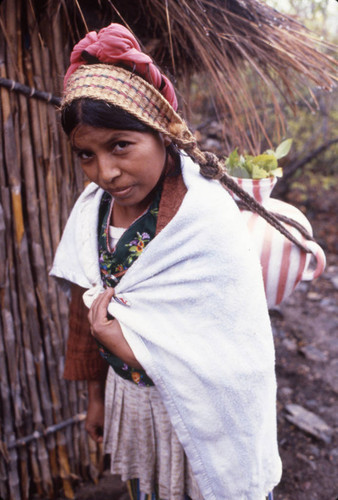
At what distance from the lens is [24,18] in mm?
1714

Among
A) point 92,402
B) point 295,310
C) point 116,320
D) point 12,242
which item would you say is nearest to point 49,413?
point 92,402

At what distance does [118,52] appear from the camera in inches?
41.4

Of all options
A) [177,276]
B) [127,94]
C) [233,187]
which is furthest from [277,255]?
[127,94]

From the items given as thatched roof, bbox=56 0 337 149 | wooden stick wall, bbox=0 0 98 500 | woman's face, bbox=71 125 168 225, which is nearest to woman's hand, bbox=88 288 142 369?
woman's face, bbox=71 125 168 225

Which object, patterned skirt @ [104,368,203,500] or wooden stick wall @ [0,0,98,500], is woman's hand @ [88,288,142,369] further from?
wooden stick wall @ [0,0,98,500]

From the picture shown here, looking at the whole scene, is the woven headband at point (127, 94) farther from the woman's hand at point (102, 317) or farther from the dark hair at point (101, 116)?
the woman's hand at point (102, 317)

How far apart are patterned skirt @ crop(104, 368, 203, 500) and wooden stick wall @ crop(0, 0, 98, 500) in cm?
72

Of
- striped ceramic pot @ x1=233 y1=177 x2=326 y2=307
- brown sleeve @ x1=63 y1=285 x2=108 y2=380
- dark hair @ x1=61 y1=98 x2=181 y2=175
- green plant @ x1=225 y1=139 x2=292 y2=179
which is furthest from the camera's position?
brown sleeve @ x1=63 y1=285 x2=108 y2=380

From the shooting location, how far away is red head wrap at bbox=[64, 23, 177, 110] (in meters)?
1.04

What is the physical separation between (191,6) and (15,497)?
260 centimetres

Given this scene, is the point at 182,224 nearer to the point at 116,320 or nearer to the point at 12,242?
the point at 116,320

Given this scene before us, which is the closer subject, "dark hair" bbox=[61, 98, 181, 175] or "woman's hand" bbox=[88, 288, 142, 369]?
"dark hair" bbox=[61, 98, 181, 175]

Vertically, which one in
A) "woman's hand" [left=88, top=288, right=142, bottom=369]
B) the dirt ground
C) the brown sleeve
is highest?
"woman's hand" [left=88, top=288, right=142, bottom=369]

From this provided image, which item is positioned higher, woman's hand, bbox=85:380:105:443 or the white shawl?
the white shawl
